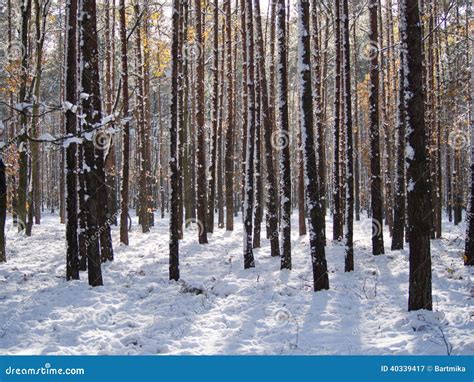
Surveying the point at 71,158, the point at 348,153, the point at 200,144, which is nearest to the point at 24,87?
the point at 71,158

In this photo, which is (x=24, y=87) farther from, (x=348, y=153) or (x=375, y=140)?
(x=375, y=140)

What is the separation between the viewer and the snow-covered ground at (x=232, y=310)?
6.62 m

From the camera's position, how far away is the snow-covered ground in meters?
6.62

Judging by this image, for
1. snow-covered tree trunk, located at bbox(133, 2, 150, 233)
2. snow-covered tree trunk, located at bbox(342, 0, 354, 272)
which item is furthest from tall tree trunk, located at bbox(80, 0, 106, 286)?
snow-covered tree trunk, located at bbox(133, 2, 150, 233)

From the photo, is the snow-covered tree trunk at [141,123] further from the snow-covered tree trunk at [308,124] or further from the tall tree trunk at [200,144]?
the snow-covered tree trunk at [308,124]

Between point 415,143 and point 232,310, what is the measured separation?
15.5 ft

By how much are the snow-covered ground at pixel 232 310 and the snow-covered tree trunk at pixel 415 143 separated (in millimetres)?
1026

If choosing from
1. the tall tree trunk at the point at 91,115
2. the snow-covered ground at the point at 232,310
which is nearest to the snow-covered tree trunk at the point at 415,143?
the snow-covered ground at the point at 232,310

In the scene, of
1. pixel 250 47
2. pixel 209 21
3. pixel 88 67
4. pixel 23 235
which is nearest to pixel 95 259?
pixel 88 67

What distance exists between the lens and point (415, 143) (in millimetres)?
7301

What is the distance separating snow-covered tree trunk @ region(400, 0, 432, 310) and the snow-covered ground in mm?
1026

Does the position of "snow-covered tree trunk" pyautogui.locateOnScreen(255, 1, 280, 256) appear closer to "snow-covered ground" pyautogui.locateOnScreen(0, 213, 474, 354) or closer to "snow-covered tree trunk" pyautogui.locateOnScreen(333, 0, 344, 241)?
"snow-covered ground" pyautogui.locateOnScreen(0, 213, 474, 354)

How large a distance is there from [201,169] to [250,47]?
224 inches
